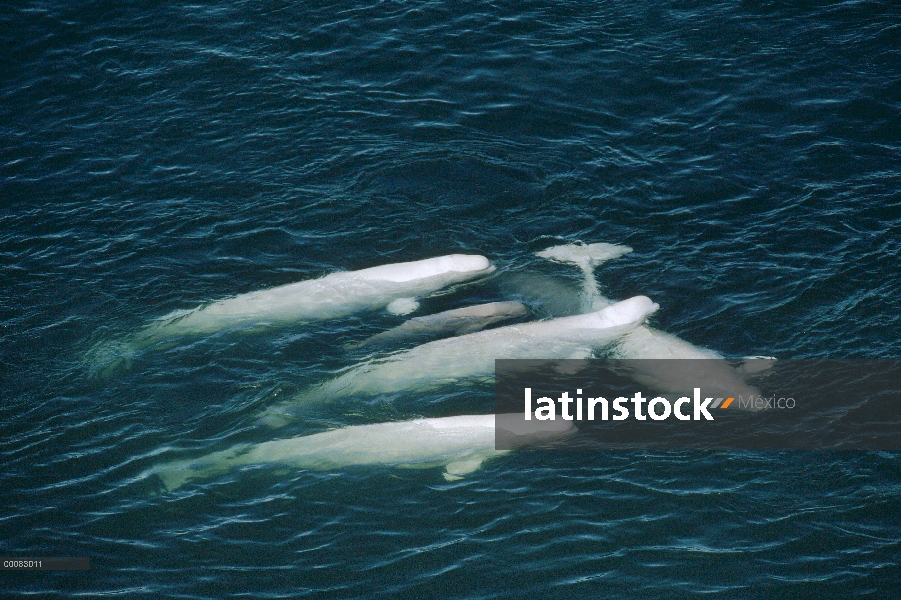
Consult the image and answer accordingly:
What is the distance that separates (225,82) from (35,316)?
9.83m

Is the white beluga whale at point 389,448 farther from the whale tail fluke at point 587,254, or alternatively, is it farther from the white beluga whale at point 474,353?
the whale tail fluke at point 587,254

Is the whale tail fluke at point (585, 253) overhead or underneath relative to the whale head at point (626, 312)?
overhead

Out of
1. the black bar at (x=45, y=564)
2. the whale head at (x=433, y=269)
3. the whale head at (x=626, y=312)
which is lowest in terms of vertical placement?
the black bar at (x=45, y=564)

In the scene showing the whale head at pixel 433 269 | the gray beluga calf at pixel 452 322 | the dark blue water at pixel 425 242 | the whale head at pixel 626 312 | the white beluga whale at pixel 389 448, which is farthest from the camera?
the whale head at pixel 433 269

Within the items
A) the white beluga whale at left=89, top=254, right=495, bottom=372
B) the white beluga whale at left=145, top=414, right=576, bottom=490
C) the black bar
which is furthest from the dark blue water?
the white beluga whale at left=89, top=254, right=495, bottom=372

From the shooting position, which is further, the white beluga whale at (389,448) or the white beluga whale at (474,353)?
the white beluga whale at (474,353)

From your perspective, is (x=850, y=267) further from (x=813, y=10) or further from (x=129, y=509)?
(x=129, y=509)

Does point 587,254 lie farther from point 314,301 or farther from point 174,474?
point 174,474

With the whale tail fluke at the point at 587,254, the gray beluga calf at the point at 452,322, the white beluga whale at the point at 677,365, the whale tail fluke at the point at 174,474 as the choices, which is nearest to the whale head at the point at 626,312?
the white beluga whale at the point at 677,365

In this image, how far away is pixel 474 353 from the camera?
58.3 ft

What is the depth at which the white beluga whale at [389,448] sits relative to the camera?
1579 centimetres

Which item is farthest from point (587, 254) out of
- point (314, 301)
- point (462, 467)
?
point (462, 467)

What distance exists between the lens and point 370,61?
88.5ft

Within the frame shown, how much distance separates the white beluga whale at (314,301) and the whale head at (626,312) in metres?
3.02
